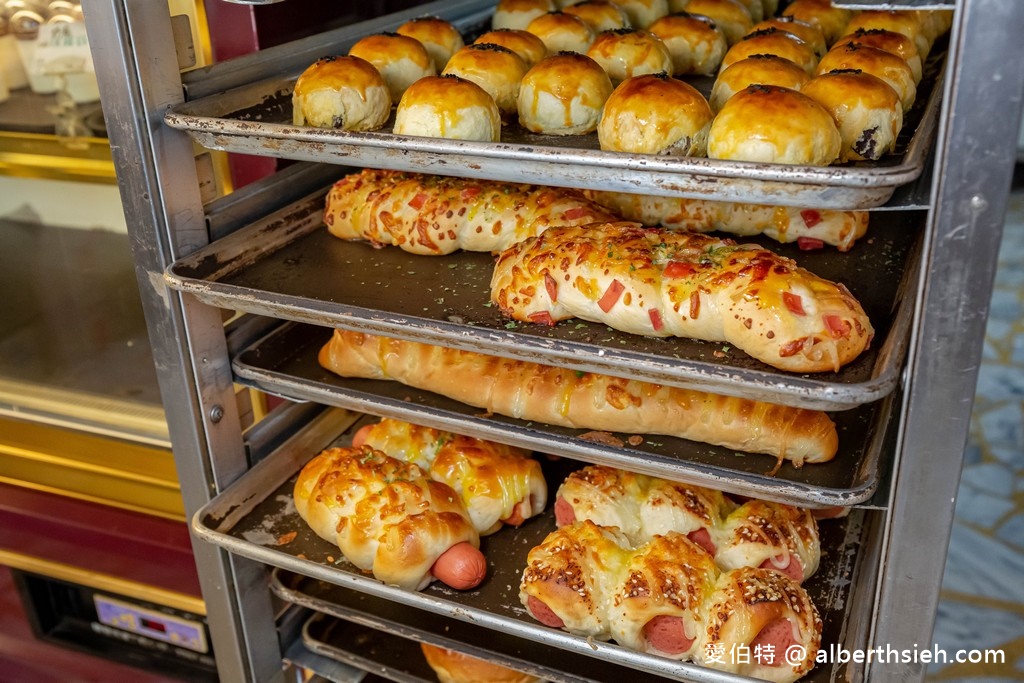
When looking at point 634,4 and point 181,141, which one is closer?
point 181,141

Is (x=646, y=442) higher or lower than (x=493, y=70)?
lower

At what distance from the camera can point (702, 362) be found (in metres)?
1.25

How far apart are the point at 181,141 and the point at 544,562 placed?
35.8 inches

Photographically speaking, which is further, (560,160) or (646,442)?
(646,442)

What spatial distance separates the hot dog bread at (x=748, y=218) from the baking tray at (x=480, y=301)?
0.09 feet

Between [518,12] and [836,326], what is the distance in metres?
1.14

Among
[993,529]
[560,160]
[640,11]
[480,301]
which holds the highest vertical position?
[640,11]

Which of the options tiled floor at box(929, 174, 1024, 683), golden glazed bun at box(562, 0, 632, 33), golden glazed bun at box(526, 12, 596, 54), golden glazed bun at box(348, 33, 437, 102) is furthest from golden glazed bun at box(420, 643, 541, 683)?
tiled floor at box(929, 174, 1024, 683)

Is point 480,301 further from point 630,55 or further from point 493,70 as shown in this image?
point 630,55

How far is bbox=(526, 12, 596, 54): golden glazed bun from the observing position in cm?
186

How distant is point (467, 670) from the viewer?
1765 mm

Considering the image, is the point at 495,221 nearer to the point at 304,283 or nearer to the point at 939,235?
the point at 304,283

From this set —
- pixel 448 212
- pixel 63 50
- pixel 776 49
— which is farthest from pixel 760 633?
pixel 63 50

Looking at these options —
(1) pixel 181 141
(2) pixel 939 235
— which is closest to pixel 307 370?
(1) pixel 181 141
